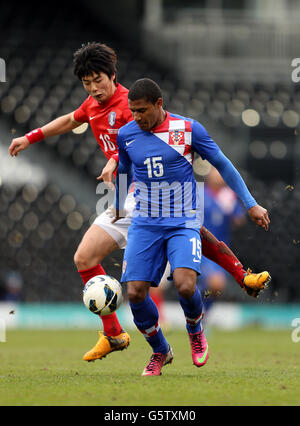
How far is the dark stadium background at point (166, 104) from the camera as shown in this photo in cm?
1530

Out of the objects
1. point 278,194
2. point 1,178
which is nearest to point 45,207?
point 1,178

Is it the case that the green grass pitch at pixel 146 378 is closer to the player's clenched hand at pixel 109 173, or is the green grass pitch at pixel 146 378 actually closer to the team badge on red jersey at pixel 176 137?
the player's clenched hand at pixel 109 173

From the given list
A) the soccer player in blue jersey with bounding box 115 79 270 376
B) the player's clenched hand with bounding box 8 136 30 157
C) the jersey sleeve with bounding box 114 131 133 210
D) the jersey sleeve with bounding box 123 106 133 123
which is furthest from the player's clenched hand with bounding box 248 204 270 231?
the player's clenched hand with bounding box 8 136 30 157

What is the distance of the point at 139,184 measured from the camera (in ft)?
18.9

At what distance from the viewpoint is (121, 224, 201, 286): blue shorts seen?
5438 mm

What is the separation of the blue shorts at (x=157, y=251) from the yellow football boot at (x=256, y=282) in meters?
0.55

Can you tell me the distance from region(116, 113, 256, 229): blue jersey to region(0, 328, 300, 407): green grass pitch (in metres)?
1.13

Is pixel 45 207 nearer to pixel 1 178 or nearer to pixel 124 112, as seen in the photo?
pixel 1 178

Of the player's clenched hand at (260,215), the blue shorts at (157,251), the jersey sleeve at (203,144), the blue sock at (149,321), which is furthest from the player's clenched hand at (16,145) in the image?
the player's clenched hand at (260,215)

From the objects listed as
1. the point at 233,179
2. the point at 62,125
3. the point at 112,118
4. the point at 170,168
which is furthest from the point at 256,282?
the point at 62,125

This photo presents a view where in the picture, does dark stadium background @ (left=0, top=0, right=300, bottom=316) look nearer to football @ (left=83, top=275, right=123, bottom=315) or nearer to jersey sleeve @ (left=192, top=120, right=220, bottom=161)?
football @ (left=83, top=275, right=123, bottom=315)

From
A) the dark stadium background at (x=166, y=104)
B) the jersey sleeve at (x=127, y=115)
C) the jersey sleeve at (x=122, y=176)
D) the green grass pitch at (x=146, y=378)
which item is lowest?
the green grass pitch at (x=146, y=378)

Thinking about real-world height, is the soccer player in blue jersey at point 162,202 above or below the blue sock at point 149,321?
above

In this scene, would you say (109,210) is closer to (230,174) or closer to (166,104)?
(230,174)
